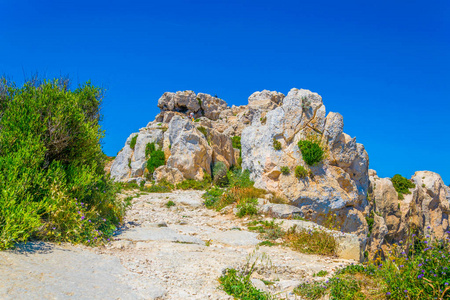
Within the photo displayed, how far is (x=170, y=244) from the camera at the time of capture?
866cm

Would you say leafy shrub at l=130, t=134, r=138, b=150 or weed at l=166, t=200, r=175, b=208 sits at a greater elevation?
leafy shrub at l=130, t=134, r=138, b=150

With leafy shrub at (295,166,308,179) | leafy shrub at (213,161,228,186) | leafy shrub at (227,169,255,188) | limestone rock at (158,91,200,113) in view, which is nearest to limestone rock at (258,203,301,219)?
leafy shrub at (295,166,308,179)

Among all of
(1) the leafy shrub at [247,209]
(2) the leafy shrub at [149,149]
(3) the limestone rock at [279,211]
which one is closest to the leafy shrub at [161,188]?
(2) the leafy shrub at [149,149]

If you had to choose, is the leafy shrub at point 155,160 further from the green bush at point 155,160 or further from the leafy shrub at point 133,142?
the leafy shrub at point 133,142

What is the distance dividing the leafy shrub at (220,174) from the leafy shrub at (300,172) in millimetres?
9120

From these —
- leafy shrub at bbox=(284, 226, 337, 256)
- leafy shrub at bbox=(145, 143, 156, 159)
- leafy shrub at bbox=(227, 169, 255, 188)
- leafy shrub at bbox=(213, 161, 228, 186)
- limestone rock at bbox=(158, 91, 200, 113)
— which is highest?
limestone rock at bbox=(158, 91, 200, 113)

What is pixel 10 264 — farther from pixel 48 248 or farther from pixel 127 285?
pixel 127 285

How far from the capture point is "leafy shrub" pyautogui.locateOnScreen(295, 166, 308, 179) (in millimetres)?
15555

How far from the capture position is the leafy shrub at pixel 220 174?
24.1 metres

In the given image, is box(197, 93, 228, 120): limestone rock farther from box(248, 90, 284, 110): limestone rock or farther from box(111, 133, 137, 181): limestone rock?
box(111, 133, 137, 181): limestone rock

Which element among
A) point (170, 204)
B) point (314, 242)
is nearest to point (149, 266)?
point (314, 242)

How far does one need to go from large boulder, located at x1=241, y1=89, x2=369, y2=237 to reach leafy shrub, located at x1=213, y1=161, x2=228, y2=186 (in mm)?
5939

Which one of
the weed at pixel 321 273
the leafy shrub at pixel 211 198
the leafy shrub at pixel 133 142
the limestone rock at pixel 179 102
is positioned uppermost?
the limestone rock at pixel 179 102

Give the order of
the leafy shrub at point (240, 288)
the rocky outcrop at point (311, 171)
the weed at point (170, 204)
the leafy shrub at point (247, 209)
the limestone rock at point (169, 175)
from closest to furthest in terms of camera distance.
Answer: the leafy shrub at point (240, 288), the leafy shrub at point (247, 209), the rocky outcrop at point (311, 171), the weed at point (170, 204), the limestone rock at point (169, 175)
